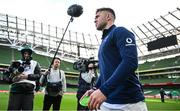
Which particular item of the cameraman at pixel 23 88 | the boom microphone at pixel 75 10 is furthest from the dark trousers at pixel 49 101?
the boom microphone at pixel 75 10

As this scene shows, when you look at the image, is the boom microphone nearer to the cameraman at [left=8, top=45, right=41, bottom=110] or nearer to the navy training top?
the navy training top

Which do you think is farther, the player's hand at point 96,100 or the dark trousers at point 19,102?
the dark trousers at point 19,102

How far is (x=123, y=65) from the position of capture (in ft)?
9.36

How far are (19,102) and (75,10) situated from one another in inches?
102

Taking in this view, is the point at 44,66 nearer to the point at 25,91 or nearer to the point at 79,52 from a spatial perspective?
the point at 79,52

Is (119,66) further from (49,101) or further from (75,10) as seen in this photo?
(49,101)

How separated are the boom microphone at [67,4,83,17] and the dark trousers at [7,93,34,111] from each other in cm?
235

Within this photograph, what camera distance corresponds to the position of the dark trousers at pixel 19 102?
6.21 meters

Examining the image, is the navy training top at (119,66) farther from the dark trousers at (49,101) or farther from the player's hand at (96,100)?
the dark trousers at (49,101)

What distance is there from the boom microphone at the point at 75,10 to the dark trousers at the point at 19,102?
7.71ft

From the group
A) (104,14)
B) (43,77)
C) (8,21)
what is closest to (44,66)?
(8,21)

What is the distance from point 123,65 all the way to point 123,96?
1.64 feet

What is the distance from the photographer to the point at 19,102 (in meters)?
6.26

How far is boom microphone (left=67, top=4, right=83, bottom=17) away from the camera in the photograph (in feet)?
17.1
